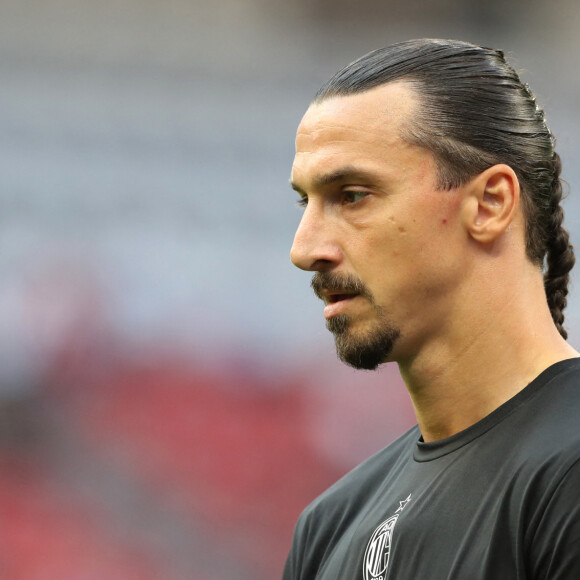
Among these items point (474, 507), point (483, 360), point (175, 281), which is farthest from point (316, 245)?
point (175, 281)

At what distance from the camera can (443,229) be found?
1.24 metres

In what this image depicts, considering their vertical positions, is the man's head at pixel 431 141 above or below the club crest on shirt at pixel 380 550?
above

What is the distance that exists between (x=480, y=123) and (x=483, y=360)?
32cm

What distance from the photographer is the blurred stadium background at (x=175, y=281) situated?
484 centimetres

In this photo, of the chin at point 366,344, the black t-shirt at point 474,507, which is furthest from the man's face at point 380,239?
the black t-shirt at point 474,507

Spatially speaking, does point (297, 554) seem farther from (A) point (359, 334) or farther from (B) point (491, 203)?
(B) point (491, 203)

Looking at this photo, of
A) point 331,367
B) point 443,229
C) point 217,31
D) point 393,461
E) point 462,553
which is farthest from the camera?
point 217,31

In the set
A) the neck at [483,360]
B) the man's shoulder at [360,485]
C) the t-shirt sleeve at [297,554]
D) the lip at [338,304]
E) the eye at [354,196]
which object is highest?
the eye at [354,196]

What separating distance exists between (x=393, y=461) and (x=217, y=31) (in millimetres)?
5485

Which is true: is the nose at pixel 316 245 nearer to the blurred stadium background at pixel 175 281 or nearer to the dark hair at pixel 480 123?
the dark hair at pixel 480 123

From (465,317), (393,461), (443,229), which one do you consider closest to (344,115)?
(443,229)

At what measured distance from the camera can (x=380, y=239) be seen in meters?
1.24

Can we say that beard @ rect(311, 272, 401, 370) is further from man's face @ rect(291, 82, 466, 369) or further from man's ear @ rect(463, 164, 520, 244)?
man's ear @ rect(463, 164, 520, 244)

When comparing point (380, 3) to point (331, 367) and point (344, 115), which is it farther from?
point (344, 115)
